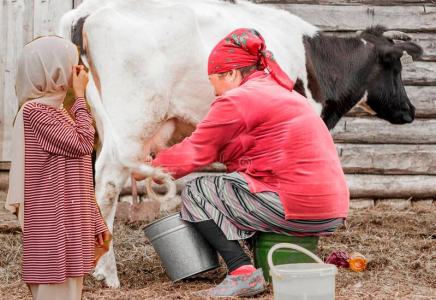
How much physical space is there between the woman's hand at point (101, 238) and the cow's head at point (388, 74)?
3381 millimetres

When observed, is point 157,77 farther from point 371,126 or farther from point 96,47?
point 371,126

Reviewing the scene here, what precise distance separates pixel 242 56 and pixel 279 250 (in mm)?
1014

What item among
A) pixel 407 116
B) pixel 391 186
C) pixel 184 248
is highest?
pixel 407 116

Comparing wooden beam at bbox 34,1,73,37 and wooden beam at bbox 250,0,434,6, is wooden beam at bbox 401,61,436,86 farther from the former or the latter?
wooden beam at bbox 34,1,73,37

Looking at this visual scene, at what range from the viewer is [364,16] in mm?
6520

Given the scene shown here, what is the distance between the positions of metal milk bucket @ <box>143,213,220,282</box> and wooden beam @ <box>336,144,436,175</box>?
11.1 ft

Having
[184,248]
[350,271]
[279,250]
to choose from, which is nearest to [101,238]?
[184,248]

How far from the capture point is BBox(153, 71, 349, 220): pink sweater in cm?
325

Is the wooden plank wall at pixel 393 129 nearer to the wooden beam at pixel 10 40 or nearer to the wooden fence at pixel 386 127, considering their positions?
the wooden fence at pixel 386 127

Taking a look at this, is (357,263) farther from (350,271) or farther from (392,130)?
(392,130)

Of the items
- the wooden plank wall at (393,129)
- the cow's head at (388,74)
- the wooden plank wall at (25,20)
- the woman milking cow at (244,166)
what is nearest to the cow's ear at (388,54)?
the cow's head at (388,74)

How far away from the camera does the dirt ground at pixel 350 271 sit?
348cm

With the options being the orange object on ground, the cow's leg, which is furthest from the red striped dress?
the orange object on ground

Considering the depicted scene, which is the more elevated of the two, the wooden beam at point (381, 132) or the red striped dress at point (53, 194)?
the red striped dress at point (53, 194)
